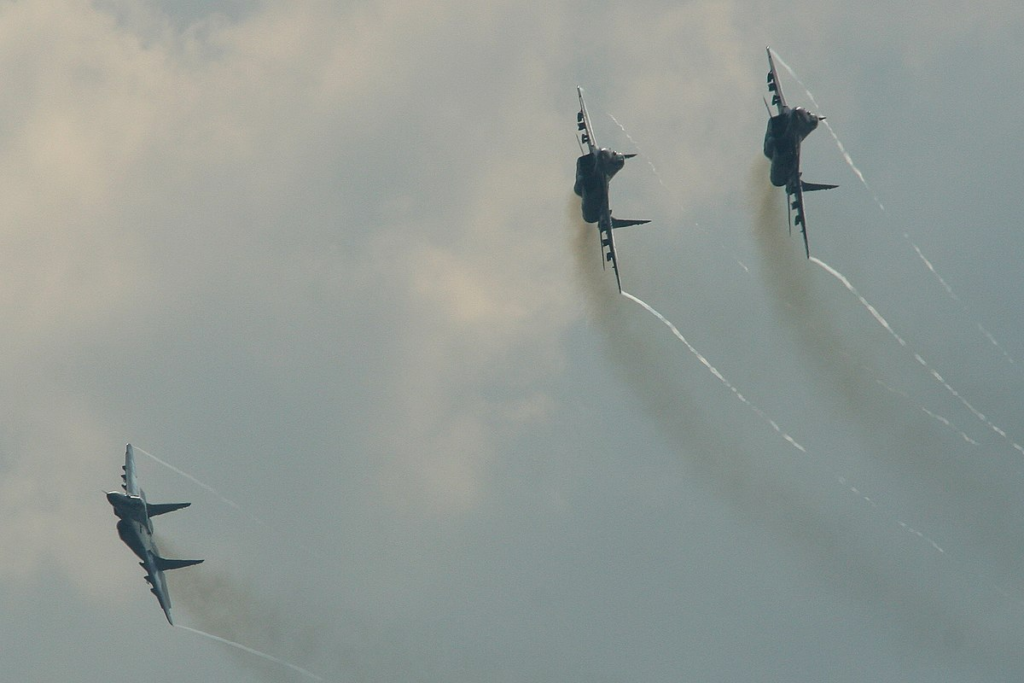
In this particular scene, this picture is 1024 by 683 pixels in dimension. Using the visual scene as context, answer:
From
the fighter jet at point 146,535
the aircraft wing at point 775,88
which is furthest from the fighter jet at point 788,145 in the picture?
the fighter jet at point 146,535

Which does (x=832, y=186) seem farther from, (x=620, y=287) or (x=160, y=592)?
(x=160, y=592)

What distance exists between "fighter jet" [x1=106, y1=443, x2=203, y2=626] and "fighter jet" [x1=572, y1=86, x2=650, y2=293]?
38.3m

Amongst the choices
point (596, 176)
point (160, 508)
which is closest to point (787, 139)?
point (596, 176)

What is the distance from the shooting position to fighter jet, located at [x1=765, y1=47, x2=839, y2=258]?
90500mm

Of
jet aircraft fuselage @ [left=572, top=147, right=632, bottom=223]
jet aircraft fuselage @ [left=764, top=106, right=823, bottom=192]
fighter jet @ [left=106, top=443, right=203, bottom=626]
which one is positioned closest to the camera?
jet aircraft fuselage @ [left=764, top=106, right=823, bottom=192]

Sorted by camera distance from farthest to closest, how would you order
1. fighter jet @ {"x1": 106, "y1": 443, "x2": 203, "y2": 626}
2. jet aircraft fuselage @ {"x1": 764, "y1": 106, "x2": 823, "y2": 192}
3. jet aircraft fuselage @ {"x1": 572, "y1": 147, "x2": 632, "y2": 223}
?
1. fighter jet @ {"x1": 106, "y1": 443, "x2": 203, "y2": 626}
2. jet aircraft fuselage @ {"x1": 572, "y1": 147, "x2": 632, "y2": 223}
3. jet aircraft fuselage @ {"x1": 764, "y1": 106, "x2": 823, "y2": 192}

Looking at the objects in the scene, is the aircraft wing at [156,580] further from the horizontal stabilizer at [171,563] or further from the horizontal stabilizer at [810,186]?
the horizontal stabilizer at [810,186]

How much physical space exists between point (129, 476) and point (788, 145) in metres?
59.4

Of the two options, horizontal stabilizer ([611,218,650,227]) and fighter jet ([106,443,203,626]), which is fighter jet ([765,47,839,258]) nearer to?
horizontal stabilizer ([611,218,650,227])

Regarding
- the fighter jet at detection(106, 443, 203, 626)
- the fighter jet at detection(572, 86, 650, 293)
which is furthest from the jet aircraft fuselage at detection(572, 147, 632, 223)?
the fighter jet at detection(106, 443, 203, 626)

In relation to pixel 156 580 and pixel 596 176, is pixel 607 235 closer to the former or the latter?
pixel 596 176

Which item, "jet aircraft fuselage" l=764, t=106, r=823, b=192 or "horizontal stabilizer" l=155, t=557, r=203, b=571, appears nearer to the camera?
"jet aircraft fuselage" l=764, t=106, r=823, b=192

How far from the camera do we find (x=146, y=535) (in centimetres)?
10725

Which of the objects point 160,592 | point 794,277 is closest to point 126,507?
point 160,592
